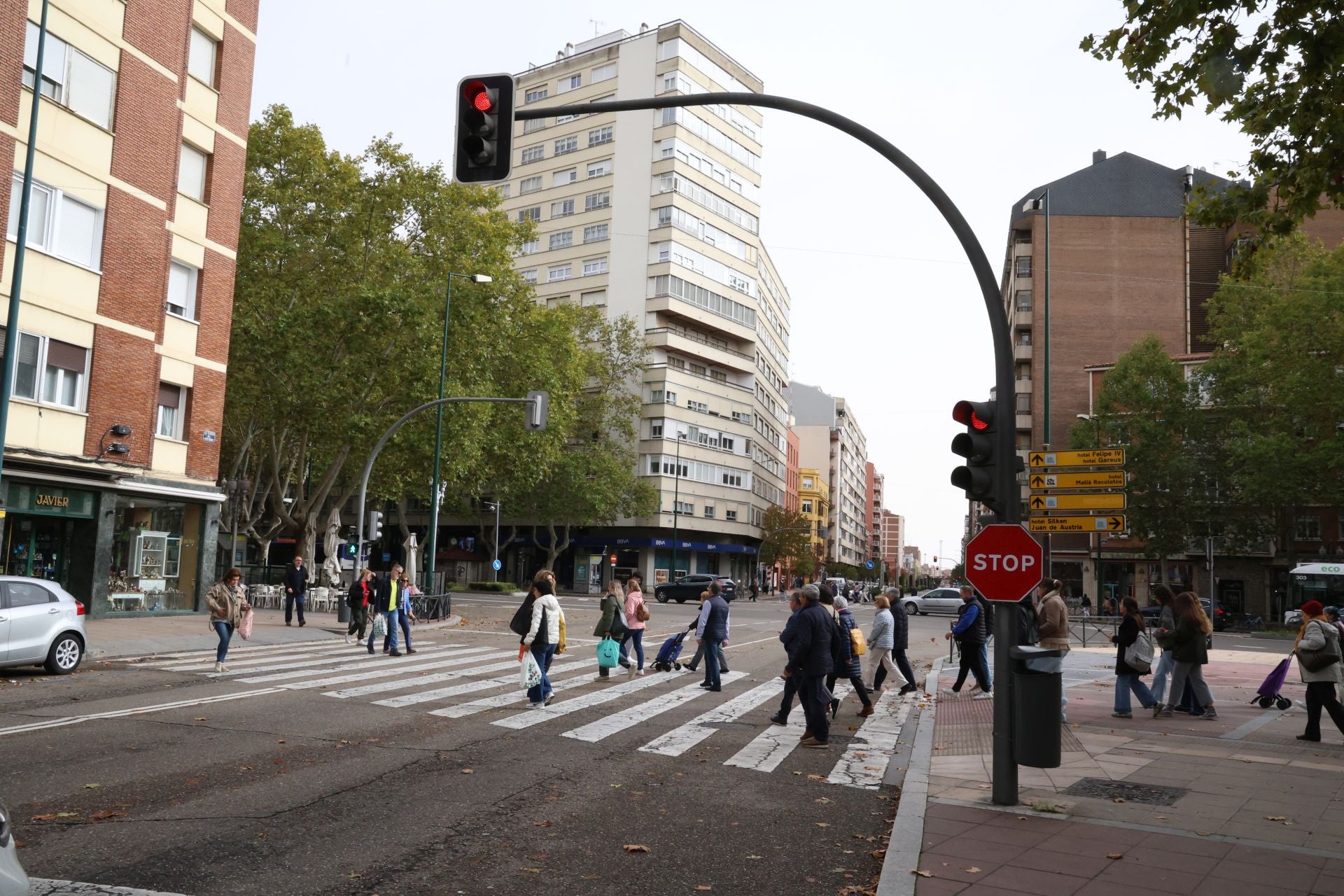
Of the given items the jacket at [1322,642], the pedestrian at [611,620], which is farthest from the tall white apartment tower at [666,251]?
the jacket at [1322,642]

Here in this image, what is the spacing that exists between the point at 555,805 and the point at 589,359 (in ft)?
183

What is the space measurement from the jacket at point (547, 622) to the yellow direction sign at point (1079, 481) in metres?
6.64

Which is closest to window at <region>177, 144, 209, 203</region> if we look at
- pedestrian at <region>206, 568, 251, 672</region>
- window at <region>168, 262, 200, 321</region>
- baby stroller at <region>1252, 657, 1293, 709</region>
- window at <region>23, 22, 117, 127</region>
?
window at <region>168, 262, 200, 321</region>

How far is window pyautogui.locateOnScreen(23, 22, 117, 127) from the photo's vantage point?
21.8m

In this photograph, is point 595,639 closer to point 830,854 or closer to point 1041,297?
point 830,854

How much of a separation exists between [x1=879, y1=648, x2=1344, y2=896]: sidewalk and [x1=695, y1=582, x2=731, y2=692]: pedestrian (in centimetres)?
370

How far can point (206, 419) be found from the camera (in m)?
27.1

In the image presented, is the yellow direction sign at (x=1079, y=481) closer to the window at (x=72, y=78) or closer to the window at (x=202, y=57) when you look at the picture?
the window at (x=72, y=78)

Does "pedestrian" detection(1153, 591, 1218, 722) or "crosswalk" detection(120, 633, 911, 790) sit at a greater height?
"pedestrian" detection(1153, 591, 1218, 722)

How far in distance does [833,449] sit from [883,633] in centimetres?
11190

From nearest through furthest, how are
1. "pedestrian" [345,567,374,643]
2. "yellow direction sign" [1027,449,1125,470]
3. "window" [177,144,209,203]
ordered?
1. "yellow direction sign" [1027,449,1125,470]
2. "pedestrian" [345,567,374,643]
3. "window" [177,144,209,203]

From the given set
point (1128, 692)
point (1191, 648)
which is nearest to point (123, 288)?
point (1128, 692)

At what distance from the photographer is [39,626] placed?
13969 mm

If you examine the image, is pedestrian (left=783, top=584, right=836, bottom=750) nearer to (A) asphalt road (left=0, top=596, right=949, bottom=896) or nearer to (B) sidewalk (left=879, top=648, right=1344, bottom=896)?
(A) asphalt road (left=0, top=596, right=949, bottom=896)
